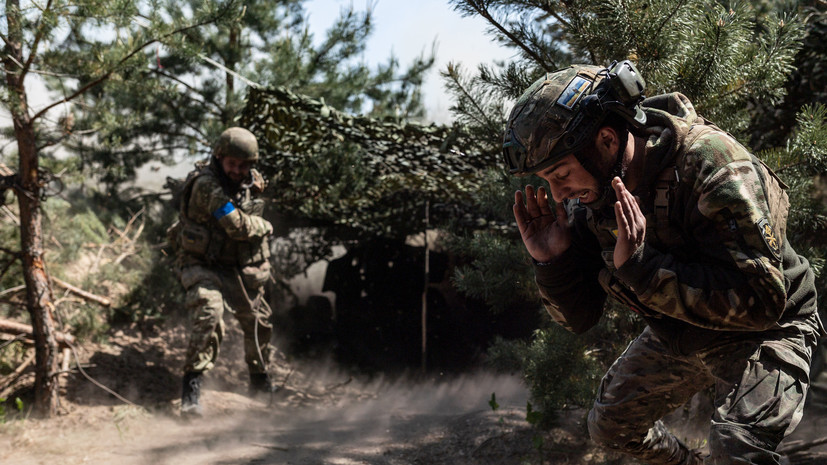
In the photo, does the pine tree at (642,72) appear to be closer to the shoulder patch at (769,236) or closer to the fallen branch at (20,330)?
the shoulder patch at (769,236)

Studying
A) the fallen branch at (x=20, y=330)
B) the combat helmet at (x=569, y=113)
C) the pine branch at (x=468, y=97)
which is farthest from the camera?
the fallen branch at (x=20, y=330)

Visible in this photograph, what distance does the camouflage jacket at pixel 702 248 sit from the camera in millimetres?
2090

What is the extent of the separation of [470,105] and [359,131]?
1.83 m

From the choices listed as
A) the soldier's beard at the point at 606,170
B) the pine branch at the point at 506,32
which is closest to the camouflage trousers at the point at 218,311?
the pine branch at the point at 506,32

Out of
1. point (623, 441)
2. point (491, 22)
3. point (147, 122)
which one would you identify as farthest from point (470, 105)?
point (147, 122)

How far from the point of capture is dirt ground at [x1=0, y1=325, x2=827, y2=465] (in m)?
4.38

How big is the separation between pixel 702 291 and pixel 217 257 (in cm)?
441

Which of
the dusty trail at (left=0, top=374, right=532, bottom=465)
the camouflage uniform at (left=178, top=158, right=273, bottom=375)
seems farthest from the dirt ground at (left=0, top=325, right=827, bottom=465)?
the camouflage uniform at (left=178, top=158, right=273, bottom=375)

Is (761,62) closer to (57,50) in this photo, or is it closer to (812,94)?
(812,94)

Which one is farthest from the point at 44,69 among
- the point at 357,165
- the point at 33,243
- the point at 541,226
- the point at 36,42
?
the point at 541,226

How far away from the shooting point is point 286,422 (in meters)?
5.73

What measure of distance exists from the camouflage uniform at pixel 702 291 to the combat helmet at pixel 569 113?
0.53ft

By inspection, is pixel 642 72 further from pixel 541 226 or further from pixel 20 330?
pixel 20 330

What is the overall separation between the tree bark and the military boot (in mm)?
917
